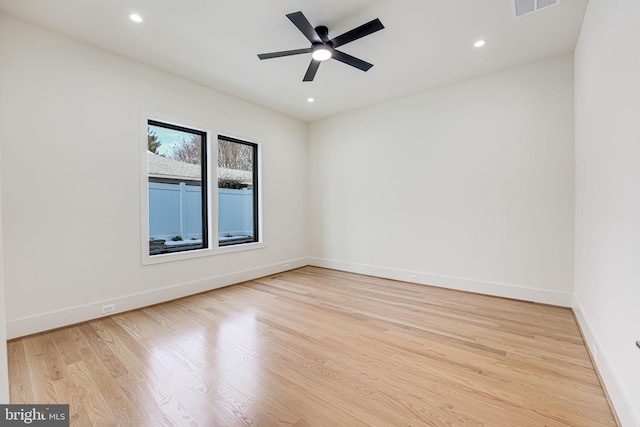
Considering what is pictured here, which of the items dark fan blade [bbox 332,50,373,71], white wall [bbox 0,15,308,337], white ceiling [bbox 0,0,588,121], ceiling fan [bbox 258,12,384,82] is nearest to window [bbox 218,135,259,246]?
white wall [bbox 0,15,308,337]

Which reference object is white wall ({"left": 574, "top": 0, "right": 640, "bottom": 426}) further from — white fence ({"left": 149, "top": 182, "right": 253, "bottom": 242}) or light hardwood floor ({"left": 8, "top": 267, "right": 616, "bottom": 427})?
white fence ({"left": 149, "top": 182, "right": 253, "bottom": 242})

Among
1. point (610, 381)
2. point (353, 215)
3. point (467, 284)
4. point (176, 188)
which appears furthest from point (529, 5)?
point (176, 188)

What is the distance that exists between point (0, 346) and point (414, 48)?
13.1 ft

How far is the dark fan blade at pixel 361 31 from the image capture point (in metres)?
2.48

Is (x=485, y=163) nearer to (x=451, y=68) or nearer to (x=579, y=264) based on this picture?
(x=451, y=68)

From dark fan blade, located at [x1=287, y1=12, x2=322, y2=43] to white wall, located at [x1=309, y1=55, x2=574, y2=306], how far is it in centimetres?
241

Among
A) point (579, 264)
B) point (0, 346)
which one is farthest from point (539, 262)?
point (0, 346)

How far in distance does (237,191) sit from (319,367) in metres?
3.47

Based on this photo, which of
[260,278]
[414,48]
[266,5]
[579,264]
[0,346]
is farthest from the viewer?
[260,278]

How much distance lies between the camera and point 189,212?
4.29 metres

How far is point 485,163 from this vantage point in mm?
3971

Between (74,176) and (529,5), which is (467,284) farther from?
(74,176)

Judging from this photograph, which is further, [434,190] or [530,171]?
[434,190]

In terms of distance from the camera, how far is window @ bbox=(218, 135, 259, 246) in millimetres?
4719
